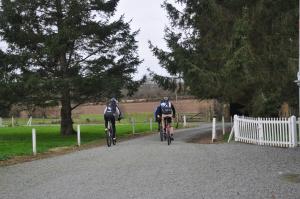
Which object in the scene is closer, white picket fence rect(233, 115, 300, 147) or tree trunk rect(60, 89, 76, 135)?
white picket fence rect(233, 115, 300, 147)

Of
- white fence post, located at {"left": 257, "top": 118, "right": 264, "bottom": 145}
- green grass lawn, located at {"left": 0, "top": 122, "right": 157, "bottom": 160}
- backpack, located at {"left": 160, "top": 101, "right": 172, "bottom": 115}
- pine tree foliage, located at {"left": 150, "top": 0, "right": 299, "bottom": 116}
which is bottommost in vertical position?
green grass lawn, located at {"left": 0, "top": 122, "right": 157, "bottom": 160}

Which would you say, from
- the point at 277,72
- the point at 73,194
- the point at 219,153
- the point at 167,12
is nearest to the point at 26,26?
the point at 167,12

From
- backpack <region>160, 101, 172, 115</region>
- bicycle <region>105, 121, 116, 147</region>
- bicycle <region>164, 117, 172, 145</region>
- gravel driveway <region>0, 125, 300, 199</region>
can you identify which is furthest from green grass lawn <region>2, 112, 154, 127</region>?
gravel driveway <region>0, 125, 300, 199</region>

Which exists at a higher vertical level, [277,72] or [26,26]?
[26,26]

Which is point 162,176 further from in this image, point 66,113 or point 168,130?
point 66,113

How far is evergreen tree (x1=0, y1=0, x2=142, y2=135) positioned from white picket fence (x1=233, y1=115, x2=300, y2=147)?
9.86 metres

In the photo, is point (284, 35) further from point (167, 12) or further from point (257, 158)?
point (257, 158)

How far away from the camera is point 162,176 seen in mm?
11500

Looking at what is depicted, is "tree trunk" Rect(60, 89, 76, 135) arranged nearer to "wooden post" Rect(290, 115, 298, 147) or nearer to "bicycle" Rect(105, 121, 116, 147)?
"bicycle" Rect(105, 121, 116, 147)

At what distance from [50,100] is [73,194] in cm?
2190

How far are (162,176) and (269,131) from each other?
28.8ft

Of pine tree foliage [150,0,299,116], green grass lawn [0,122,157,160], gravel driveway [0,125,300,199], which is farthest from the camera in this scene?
pine tree foliage [150,0,299,116]

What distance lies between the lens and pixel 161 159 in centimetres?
1485

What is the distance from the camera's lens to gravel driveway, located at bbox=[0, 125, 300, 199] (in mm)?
9500
